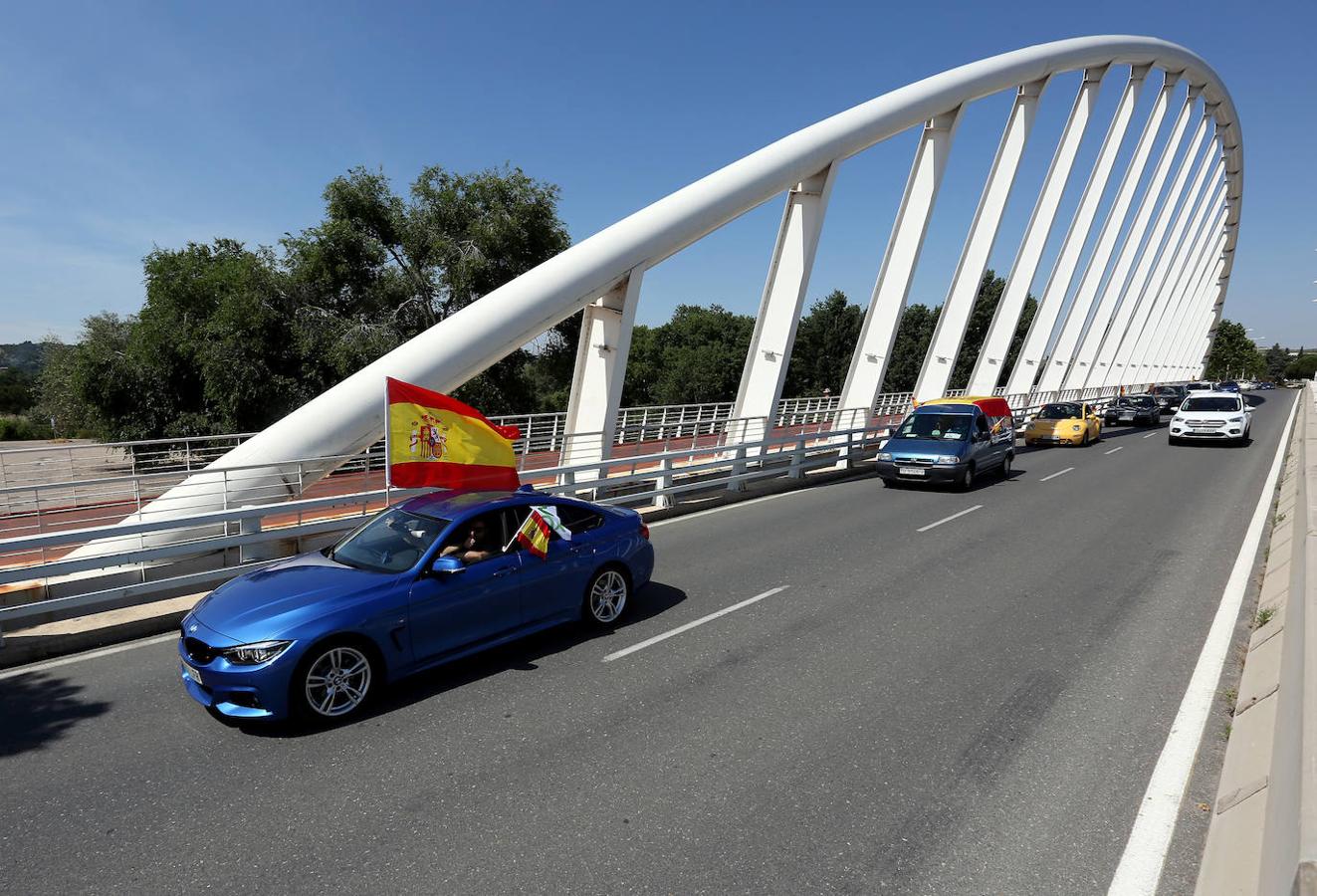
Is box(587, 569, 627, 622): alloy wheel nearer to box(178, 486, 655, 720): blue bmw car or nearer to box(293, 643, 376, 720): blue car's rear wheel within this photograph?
box(178, 486, 655, 720): blue bmw car

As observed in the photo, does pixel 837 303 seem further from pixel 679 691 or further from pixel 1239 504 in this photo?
pixel 679 691

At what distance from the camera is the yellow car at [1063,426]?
25.1m

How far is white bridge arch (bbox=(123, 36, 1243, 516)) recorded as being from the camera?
35.8 ft

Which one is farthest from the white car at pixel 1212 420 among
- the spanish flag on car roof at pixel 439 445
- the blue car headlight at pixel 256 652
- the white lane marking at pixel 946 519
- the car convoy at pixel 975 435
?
the blue car headlight at pixel 256 652

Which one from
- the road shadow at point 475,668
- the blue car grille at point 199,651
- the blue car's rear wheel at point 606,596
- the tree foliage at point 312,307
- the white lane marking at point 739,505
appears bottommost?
the road shadow at point 475,668

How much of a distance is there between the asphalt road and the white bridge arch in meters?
4.98

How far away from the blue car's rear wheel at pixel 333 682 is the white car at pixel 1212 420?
2640 cm

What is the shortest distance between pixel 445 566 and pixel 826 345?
3278 inches

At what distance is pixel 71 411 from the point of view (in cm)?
3425

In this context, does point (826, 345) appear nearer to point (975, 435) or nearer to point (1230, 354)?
point (975, 435)

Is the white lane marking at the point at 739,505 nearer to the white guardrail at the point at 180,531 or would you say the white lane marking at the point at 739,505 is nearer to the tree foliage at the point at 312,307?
the white guardrail at the point at 180,531

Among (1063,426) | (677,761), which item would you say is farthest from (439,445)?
(1063,426)

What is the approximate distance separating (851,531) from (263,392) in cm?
2606

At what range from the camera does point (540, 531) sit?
639 cm
